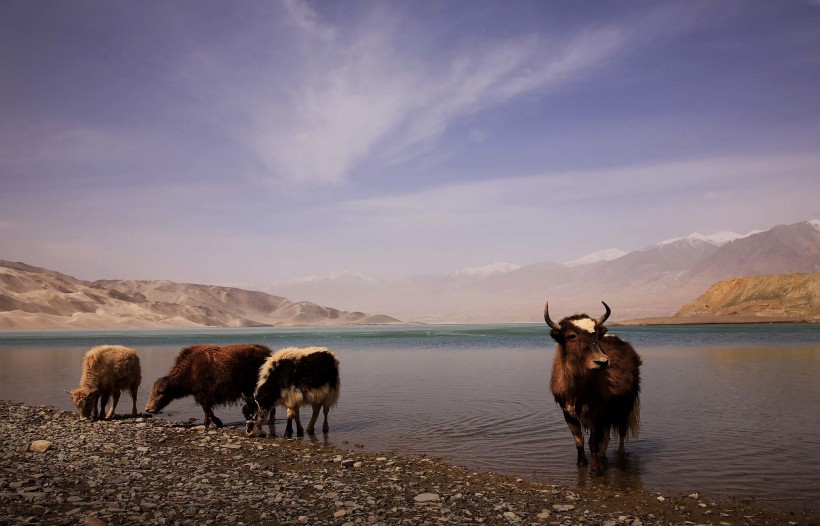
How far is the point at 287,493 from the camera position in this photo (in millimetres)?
7203

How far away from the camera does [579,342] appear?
8.82 metres

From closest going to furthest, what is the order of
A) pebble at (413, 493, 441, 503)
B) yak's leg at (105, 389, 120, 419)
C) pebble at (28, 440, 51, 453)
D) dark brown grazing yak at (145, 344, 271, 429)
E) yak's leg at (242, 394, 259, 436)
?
1. pebble at (413, 493, 441, 503)
2. pebble at (28, 440, 51, 453)
3. yak's leg at (242, 394, 259, 436)
4. dark brown grazing yak at (145, 344, 271, 429)
5. yak's leg at (105, 389, 120, 419)

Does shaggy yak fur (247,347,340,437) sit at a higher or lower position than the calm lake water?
higher

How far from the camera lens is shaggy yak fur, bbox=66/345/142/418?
13.2 meters

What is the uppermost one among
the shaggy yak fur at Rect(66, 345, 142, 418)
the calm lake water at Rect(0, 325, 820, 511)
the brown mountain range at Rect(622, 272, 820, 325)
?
the brown mountain range at Rect(622, 272, 820, 325)

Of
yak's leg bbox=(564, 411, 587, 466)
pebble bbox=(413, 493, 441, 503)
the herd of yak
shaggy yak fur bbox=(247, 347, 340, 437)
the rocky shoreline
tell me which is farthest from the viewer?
shaggy yak fur bbox=(247, 347, 340, 437)

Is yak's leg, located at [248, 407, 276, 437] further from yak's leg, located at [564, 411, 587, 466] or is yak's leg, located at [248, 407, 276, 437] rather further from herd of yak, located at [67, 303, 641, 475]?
yak's leg, located at [564, 411, 587, 466]

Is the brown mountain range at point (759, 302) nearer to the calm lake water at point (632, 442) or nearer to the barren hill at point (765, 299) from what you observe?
the barren hill at point (765, 299)

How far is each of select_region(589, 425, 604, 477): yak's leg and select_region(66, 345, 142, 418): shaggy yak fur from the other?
10.9 m

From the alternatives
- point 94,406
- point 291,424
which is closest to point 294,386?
point 291,424

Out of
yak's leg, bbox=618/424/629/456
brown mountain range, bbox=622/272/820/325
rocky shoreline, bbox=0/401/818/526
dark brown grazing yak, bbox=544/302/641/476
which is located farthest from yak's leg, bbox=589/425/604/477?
brown mountain range, bbox=622/272/820/325

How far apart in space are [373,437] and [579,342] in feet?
16.5

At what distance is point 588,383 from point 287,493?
4.78 metres

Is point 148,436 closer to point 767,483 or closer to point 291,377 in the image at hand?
point 291,377
